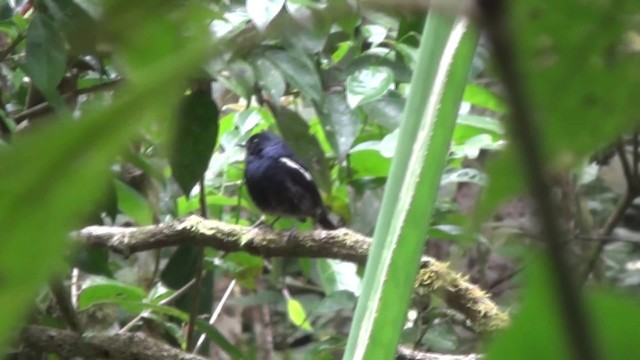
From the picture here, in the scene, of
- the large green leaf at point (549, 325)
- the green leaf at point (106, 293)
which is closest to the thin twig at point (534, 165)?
the large green leaf at point (549, 325)

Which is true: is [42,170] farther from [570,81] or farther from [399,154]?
[399,154]

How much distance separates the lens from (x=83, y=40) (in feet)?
0.51

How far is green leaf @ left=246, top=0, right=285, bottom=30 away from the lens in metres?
0.96

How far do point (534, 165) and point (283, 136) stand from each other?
1.19m

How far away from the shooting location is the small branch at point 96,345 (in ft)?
3.28

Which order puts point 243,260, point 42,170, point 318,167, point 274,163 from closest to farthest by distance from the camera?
1. point 42,170
2. point 318,167
3. point 243,260
4. point 274,163

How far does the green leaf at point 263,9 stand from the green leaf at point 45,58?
0.67ft

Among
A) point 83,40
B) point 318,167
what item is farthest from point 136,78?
point 318,167

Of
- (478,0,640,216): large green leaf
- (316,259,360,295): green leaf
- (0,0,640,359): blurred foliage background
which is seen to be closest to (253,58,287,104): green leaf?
(0,0,640,359): blurred foliage background

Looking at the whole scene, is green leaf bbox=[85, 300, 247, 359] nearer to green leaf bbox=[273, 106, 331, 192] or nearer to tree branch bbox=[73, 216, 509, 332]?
tree branch bbox=[73, 216, 509, 332]

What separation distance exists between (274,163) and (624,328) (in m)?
2.19

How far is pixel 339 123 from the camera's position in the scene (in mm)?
1248

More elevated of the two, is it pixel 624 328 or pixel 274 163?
pixel 624 328

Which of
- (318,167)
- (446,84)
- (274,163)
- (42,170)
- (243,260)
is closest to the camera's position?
(42,170)
